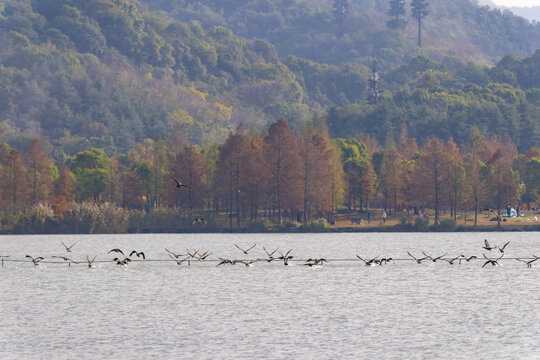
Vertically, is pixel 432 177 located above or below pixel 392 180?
above

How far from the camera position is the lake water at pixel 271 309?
5612 cm

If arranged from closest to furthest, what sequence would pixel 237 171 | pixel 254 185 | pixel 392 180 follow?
pixel 237 171
pixel 254 185
pixel 392 180

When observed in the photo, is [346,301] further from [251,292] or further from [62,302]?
[62,302]

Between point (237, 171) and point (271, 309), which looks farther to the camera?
point (237, 171)

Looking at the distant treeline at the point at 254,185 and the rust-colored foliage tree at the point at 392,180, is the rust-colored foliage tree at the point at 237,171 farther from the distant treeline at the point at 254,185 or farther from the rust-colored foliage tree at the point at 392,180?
the rust-colored foliage tree at the point at 392,180

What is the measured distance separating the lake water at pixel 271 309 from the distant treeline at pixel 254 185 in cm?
4024

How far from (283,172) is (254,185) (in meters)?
5.59

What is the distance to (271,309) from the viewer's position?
72.8 metres

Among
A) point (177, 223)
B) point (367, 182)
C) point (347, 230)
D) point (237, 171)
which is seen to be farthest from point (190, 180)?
point (367, 182)

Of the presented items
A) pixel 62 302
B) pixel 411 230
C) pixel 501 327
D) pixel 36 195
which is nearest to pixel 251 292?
pixel 62 302

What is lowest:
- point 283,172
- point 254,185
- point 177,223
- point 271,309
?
point 271,309

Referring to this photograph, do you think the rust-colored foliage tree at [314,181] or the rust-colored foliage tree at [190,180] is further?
the rust-colored foliage tree at [190,180]

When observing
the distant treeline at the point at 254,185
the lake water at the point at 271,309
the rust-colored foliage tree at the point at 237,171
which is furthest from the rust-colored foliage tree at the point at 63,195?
the lake water at the point at 271,309

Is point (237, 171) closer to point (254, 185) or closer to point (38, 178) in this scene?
point (254, 185)
